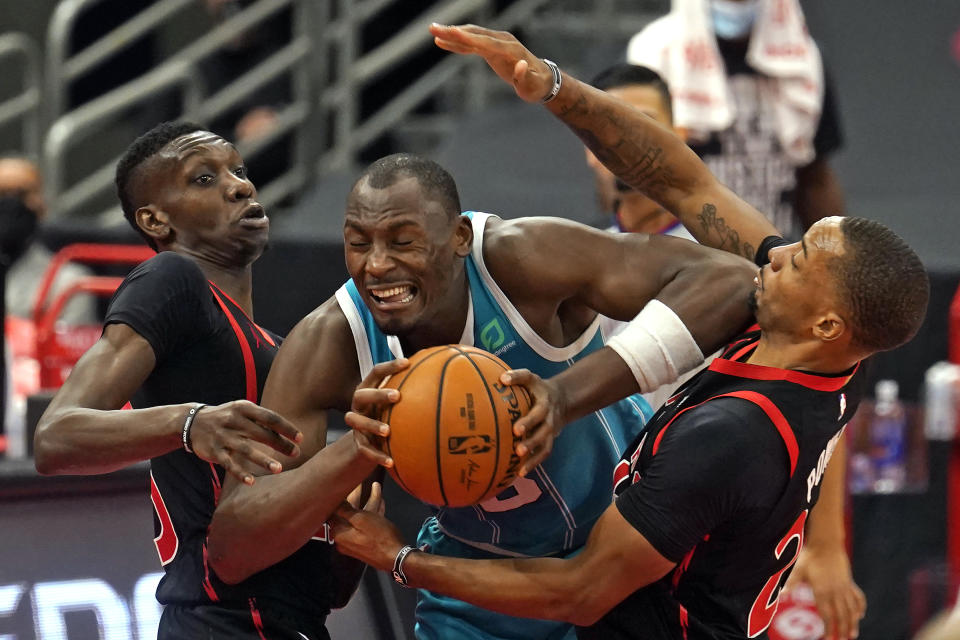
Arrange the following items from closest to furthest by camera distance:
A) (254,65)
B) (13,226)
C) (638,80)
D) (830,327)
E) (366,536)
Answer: (830,327) < (366,536) < (638,80) < (13,226) < (254,65)

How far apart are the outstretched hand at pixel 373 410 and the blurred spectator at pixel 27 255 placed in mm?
5111

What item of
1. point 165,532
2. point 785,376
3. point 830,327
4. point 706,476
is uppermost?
point 830,327

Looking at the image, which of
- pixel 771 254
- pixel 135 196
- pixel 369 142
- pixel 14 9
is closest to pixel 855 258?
pixel 771 254

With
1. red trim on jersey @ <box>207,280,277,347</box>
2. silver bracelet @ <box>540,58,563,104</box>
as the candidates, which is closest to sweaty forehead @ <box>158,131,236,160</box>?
red trim on jersey @ <box>207,280,277,347</box>

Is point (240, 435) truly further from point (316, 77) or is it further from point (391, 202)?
point (316, 77)

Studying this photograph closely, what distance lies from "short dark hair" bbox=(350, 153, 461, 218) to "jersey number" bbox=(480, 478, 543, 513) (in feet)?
2.25

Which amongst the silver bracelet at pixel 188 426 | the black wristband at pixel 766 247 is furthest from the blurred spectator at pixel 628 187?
the silver bracelet at pixel 188 426

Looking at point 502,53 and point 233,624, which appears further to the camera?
point 233,624

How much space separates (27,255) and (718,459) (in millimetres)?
6117

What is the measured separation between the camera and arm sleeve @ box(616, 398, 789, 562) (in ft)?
10.4

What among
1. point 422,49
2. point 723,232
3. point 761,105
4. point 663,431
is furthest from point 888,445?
point 422,49

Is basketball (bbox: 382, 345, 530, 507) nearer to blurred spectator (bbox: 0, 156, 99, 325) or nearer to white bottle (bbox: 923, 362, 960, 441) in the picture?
white bottle (bbox: 923, 362, 960, 441)

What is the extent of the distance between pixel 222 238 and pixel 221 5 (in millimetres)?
5812

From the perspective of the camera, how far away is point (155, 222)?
3957 millimetres
